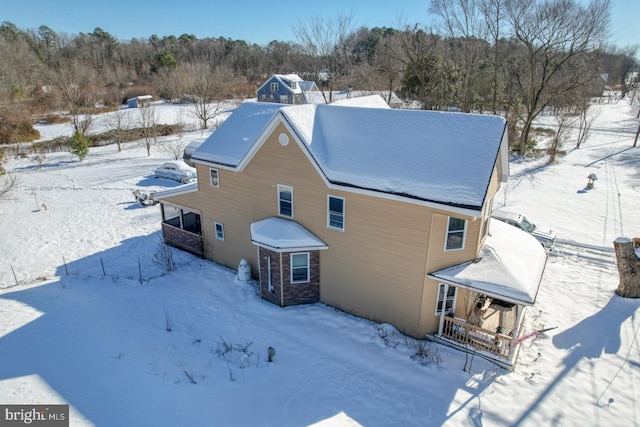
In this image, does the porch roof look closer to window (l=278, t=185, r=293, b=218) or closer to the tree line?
window (l=278, t=185, r=293, b=218)

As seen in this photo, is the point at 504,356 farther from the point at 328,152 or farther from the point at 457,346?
the point at 328,152

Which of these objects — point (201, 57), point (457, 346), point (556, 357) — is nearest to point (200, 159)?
point (457, 346)

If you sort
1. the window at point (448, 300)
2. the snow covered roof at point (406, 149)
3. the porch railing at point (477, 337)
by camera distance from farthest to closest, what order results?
1. the window at point (448, 300)
2. the porch railing at point (477, 337)
3. the snow covered roof at point (406, 149)

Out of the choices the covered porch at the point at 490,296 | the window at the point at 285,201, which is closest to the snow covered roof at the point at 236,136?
the window at the point at 285,201

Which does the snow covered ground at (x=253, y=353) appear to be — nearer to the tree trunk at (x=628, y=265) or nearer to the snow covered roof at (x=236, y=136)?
the tree trunk at (x=628, y=265)

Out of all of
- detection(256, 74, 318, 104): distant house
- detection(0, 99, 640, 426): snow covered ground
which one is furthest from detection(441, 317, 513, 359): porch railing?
detection(256, 74, 318, 104): distant house

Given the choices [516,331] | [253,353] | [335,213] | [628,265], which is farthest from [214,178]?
[628,265]
